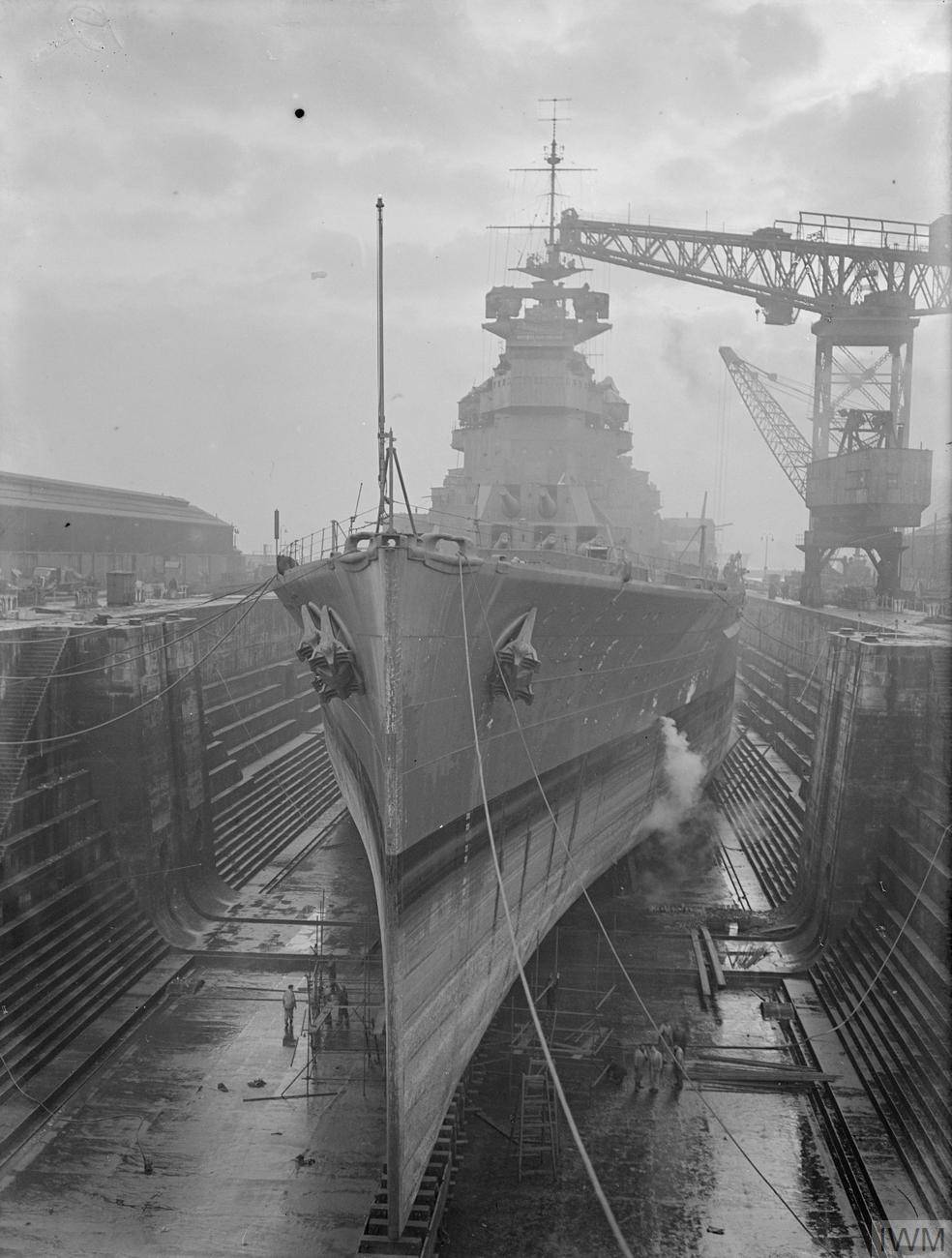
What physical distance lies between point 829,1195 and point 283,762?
13.5 metres

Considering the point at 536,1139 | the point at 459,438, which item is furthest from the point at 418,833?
the point at 459,438

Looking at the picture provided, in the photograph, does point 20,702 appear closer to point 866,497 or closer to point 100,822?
point 100,822

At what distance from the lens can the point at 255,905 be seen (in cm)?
1361

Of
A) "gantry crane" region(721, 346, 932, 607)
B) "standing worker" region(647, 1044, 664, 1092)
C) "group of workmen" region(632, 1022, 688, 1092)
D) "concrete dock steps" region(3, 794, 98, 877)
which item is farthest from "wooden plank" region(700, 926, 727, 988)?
"gantry crane" region(721, 346, 932, 607)

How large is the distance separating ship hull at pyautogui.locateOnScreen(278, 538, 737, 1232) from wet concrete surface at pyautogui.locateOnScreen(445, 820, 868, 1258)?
699mm

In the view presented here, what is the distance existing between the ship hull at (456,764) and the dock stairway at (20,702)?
3.22 meters

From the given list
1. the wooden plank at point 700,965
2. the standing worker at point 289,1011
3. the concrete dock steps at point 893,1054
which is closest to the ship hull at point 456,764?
the wooden plank at point 700,965

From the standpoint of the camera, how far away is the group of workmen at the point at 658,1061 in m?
9.33

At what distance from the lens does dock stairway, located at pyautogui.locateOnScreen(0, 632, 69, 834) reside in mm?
10727

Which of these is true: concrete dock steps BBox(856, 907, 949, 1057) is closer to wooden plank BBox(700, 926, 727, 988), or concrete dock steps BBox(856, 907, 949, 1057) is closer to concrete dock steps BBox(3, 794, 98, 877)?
wooden plank BBox(700, 926, 727, 988)

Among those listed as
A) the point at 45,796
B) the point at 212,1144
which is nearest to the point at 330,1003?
the point at 212,1144

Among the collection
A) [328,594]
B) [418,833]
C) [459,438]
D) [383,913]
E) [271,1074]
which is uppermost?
[459,438]

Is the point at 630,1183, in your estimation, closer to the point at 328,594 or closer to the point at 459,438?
the point at 328,594

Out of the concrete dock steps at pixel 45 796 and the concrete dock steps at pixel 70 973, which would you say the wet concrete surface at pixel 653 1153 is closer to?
the concrete dock steps at pixel 70 973
